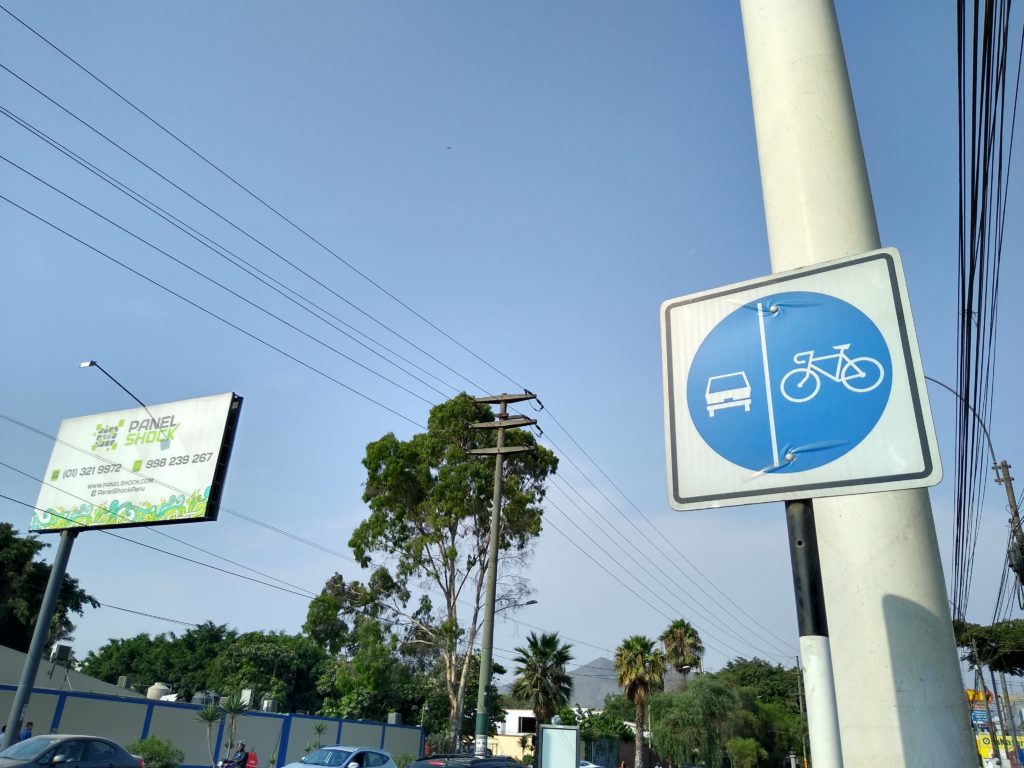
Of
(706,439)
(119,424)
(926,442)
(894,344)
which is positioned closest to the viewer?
(926,442)

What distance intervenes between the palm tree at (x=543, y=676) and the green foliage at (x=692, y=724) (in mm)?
10519

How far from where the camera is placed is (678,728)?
43719mm

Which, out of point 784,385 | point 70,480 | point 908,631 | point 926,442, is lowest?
point 908,631

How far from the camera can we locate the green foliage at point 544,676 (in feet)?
119

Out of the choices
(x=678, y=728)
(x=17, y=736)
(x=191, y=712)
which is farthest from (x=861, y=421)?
(x=678, y=728)

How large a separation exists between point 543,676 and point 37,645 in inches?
914

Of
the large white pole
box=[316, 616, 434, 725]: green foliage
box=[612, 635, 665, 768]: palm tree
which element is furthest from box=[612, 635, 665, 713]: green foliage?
the large white pole

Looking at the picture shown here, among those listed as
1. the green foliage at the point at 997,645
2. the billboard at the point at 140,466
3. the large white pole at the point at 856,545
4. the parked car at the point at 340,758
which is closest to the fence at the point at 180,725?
the billboard at the point at 140,466

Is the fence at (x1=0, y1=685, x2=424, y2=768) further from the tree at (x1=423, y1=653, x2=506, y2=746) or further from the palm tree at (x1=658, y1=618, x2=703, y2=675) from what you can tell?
the palm tree at (x1=658, y1=618, x2=703, y2=675)

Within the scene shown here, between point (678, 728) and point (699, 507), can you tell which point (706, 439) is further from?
point (678, 728)

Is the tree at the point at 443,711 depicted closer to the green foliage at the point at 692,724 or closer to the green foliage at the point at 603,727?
the green foliage at the point at 603,727

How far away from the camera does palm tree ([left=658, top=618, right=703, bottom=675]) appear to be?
4831cm

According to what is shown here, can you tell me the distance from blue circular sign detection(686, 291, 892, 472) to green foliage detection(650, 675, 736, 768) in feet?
156

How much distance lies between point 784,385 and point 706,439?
277 mm
